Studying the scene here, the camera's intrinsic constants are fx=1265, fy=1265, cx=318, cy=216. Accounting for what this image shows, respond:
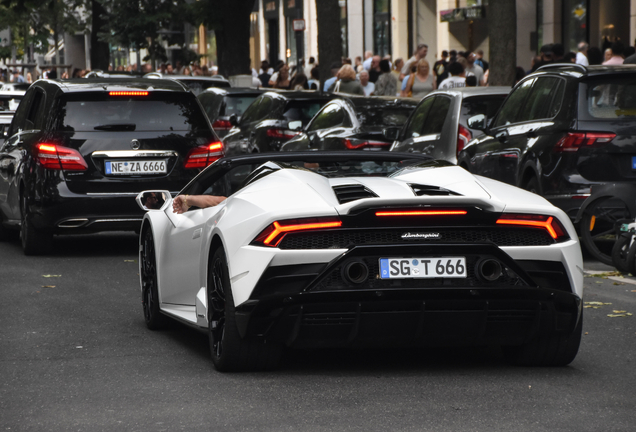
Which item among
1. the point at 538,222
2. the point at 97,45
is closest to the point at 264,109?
the point at 538,222

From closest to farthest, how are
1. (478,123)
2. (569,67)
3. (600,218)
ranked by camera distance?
(600,218) → (569,67) → (478,123)

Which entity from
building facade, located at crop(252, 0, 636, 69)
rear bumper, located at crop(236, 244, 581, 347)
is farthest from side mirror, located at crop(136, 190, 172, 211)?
building facade, located at crop(252, 0, 636, 69)

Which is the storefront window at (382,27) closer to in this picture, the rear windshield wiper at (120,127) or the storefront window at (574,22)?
the storefront window at (574,22)

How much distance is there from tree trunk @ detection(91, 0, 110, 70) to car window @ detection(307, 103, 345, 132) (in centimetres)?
3210

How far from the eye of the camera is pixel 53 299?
29.5 feet

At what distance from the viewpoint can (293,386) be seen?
18.9 ft

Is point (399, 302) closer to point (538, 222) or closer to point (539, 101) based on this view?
point (538, 222)

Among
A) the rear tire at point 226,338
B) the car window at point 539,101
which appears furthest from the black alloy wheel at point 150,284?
the car window at point 539,101

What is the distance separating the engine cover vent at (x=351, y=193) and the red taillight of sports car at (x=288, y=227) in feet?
0.44

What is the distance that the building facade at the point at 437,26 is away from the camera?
105ft

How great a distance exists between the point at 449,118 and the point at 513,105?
5.01 feet

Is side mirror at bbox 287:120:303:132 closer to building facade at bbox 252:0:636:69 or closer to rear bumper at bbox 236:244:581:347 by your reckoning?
building facade at bbox 252:0:636:69

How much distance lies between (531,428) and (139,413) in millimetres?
1609

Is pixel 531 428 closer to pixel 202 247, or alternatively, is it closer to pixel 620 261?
pixel 202 247
